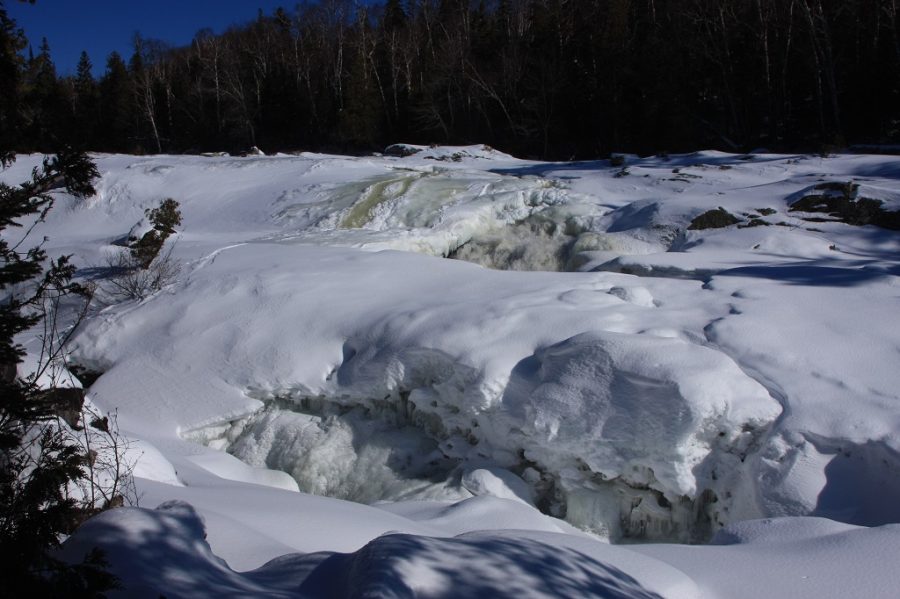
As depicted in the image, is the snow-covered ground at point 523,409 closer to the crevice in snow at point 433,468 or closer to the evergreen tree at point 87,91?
the crevice in snow at point 433,468

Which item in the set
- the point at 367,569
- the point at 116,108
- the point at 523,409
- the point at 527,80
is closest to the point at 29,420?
the point at 367,569

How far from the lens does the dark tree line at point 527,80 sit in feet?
73.6

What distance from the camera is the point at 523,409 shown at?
5.94 metres

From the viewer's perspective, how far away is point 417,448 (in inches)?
265

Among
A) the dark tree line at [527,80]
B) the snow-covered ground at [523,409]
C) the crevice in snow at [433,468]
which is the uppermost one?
the dark tree line at [527,80]

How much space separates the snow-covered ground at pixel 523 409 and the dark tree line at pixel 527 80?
13.3 m

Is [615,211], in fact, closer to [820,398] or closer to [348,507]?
[820,398]

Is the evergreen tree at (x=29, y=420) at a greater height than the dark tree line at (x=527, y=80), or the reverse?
the dark tree line at (x=527, y=80)

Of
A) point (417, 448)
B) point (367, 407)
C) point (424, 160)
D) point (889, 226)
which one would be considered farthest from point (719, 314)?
point (424, 160)

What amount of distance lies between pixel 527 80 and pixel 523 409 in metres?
25.0

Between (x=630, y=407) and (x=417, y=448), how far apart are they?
7.75ft

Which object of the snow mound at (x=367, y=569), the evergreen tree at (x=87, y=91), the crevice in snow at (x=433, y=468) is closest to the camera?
the snow mound at (x=367, y=569)

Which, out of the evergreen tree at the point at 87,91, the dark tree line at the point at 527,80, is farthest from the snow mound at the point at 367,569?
the evergreen tree at the point at 87,91

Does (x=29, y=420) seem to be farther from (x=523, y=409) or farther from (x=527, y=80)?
(x=527, y=80)
